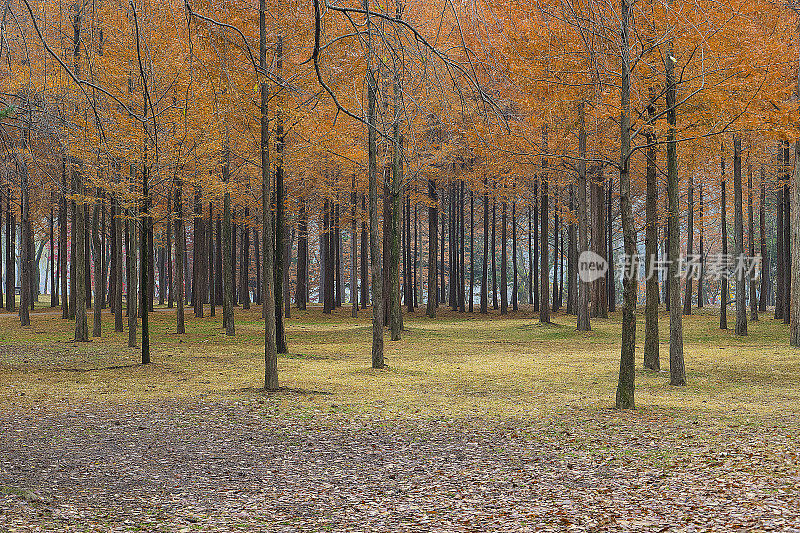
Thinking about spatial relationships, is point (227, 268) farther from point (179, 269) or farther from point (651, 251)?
point (651, 251)

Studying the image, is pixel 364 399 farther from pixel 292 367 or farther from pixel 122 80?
pixel 122 80

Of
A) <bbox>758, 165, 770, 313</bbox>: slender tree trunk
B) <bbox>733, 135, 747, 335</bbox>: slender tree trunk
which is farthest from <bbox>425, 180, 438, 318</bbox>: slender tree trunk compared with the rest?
<bbox>758, 165, 770, 313</bbox>: slender tree trunk

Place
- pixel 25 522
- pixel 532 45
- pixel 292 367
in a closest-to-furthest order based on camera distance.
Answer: pixel 25 522 < pixel 532 45 < pixel 292 367

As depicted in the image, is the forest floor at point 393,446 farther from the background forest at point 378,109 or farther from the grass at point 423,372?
the background forest at point 378,109

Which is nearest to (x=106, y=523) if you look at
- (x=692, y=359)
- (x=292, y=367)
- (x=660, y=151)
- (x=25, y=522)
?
(x=25, y=522)

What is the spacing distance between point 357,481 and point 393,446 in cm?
142

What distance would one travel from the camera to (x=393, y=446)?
7703 mm

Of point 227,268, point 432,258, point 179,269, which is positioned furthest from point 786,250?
point 179,269

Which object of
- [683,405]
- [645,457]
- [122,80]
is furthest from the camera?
[122,80]

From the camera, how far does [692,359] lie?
1633 cm

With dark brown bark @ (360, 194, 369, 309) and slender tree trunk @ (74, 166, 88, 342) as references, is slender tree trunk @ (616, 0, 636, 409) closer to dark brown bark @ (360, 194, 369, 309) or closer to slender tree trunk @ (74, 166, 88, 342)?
slender tree trunk @ (74, 166, 88, 342)

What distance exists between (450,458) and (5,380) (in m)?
8.76

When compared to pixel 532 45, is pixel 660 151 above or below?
below

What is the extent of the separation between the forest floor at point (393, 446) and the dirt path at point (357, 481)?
0.08 ft
